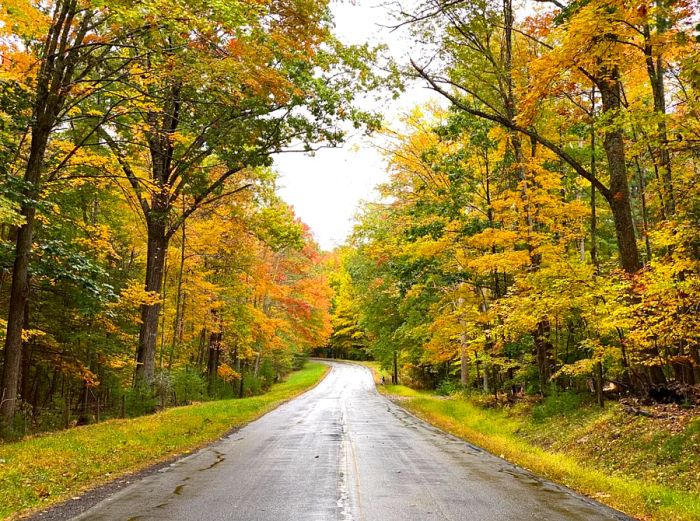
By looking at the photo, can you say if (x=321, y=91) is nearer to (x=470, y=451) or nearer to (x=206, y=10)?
(x=206, y=10)

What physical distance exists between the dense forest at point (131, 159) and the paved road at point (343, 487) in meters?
5.45

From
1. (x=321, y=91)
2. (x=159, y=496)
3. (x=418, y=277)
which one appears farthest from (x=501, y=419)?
(x=159, y=496)

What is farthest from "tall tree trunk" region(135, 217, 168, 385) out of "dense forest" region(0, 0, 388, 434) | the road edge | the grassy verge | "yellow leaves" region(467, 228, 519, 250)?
"yellow leaves" region(467, 228, 519, 250)

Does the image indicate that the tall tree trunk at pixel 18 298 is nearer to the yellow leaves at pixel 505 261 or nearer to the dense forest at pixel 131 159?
the dense forest at pixel 131 159

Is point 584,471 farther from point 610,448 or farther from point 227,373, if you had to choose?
point 227,373

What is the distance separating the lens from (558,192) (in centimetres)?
1989

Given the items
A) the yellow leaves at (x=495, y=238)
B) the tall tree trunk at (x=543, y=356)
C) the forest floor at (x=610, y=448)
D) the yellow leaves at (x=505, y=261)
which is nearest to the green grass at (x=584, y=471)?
the forest floor at (x=610, y=448)

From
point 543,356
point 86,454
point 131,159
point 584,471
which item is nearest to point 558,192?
point 543,356

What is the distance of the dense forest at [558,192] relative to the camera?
916cm

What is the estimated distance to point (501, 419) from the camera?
58.4ft

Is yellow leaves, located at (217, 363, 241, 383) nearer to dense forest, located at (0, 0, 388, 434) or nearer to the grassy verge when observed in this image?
dense forest, located at (0, 0, 388, 434)

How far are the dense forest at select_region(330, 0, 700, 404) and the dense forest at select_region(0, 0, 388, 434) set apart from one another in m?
3.51

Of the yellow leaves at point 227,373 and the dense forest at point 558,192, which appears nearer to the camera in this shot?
the dense forest at point 558,192

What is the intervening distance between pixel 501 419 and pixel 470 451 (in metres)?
6.60
